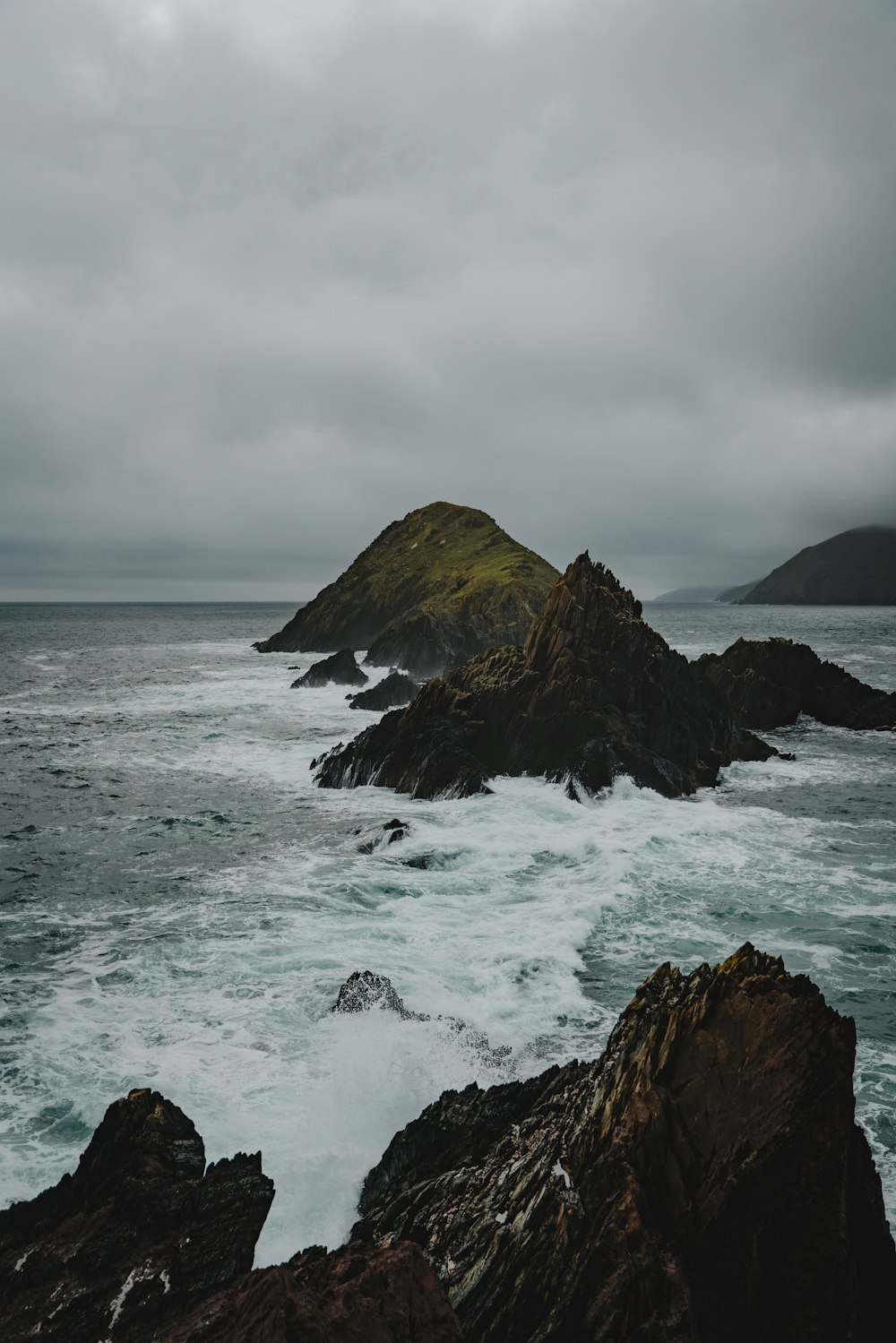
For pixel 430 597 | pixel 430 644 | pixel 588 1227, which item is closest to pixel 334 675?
pixel 430 644

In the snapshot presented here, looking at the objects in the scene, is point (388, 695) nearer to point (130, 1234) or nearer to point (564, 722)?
point (564, 722)

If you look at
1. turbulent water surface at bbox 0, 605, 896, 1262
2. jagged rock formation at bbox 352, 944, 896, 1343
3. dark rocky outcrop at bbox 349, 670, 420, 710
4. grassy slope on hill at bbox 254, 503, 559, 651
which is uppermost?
grassy slope on hill at bbox 254, 503, 559, 651

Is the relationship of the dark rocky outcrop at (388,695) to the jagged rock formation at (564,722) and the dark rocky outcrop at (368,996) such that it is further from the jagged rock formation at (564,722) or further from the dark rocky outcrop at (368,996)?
the dark rocky outcrop at (368,996)

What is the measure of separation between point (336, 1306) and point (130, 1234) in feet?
11.3

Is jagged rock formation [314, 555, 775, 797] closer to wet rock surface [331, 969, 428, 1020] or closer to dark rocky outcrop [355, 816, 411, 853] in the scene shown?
dark rocky outcrop [355, 816, 411, 853]

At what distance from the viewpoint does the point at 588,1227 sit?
7367 mm

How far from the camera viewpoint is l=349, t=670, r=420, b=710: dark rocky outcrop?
58125mm

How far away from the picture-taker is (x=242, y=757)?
42.1m

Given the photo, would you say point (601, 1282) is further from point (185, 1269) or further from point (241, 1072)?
point (241, 1072)

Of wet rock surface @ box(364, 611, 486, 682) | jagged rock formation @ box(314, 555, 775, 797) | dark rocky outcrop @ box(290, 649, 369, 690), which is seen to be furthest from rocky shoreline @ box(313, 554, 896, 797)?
wet rock surface @ box(364, 611, 486, 682)

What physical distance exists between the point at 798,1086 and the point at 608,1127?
2.06 m

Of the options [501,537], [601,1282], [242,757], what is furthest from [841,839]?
[501,537]

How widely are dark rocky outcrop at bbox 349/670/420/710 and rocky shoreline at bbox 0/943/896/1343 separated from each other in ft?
160

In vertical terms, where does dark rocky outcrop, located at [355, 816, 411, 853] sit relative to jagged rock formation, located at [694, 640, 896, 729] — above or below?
below
